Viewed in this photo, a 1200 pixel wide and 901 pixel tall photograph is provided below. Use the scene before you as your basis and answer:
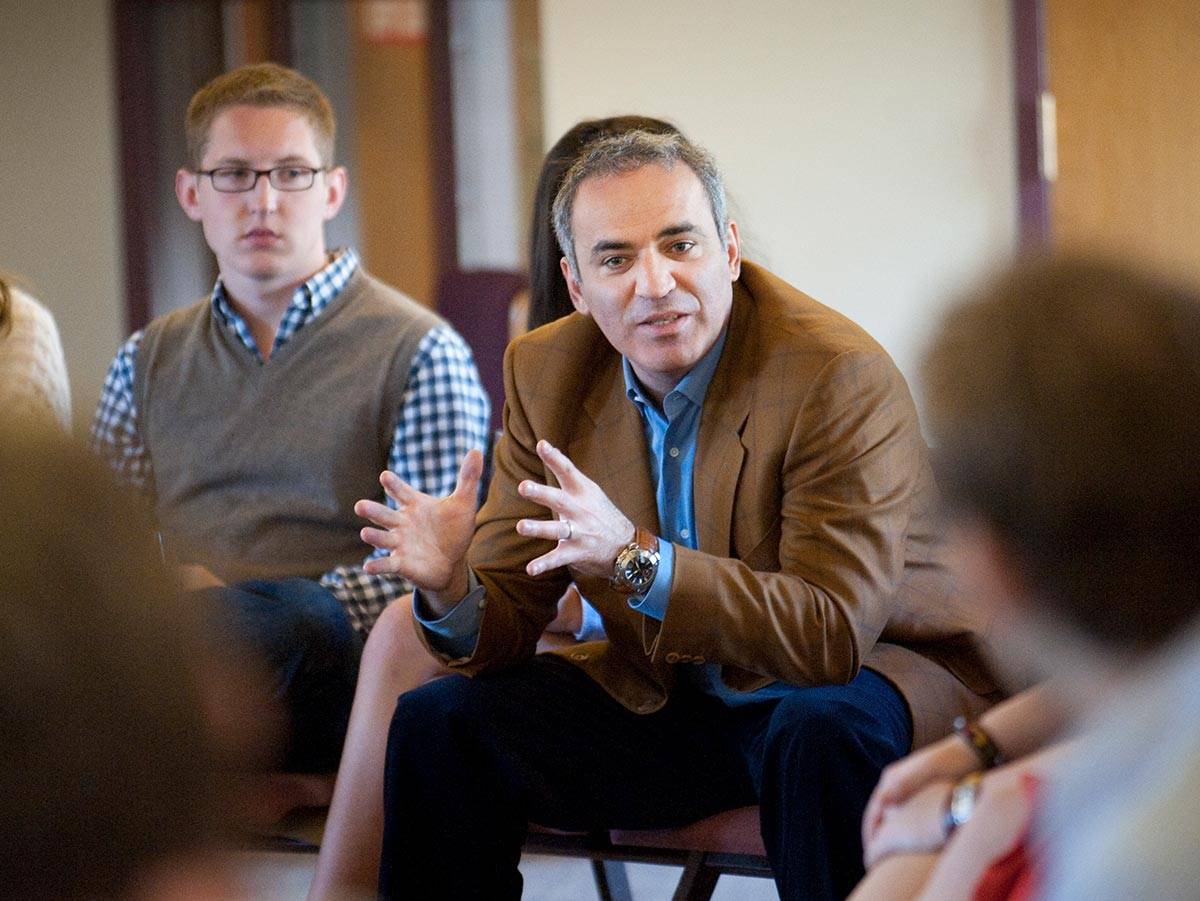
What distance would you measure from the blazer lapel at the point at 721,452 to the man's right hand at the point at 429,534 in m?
0.31

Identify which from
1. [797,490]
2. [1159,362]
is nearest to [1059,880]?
[1159,362]

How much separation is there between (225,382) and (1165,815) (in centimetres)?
227

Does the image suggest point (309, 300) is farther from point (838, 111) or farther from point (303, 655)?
point (838, 111)

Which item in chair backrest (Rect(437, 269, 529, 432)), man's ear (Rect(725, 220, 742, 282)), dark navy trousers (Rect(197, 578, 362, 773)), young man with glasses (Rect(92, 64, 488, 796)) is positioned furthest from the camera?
chair backrest (Rect(437, 269, 529, 432))

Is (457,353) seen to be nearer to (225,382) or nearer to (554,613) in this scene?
(225,382)

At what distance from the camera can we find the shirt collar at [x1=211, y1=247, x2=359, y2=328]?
283 centimetres

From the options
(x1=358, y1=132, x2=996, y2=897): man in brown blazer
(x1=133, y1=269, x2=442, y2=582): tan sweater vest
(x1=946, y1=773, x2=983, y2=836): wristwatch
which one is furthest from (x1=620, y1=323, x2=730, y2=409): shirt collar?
(x1=946, y1=773, x2=983, y2=836): wristwatch

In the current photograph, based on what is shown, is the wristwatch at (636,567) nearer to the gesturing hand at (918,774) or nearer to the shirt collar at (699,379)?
the shirt collar at (699,379)

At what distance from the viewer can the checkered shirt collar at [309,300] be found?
2.83 meters

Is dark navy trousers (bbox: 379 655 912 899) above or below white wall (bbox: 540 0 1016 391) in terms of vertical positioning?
below

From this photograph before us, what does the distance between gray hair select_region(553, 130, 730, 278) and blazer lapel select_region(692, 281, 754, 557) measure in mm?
223

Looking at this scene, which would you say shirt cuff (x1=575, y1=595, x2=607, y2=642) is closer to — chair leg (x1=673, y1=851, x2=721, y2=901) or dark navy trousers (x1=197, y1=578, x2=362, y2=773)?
dark navy trousers (x1=197, y1=578, x2=362, y2=773)

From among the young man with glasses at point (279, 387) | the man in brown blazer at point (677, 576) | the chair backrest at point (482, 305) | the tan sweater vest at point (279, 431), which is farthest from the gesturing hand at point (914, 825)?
the chair backrest at point (482, 305)

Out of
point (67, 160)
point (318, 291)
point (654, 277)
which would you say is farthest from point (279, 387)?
point (67, 160)
